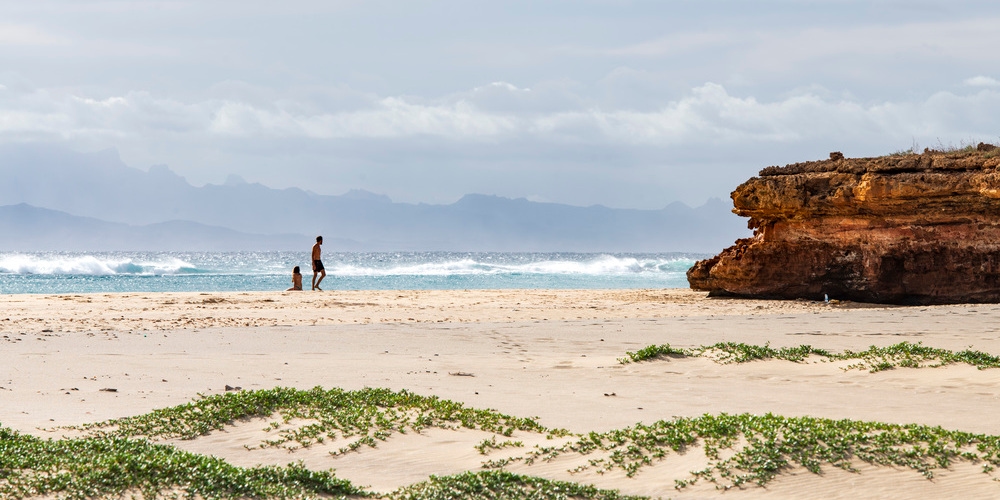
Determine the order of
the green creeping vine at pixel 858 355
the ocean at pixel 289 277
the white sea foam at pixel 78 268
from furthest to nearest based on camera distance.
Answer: the white sea foam at pixel 78 268 → the ocean at pixel 289 277 → the green creeping vine at pixel 858 355

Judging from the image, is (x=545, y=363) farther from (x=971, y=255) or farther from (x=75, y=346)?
(x=971, y=255)

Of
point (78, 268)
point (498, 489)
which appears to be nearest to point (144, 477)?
point (498, 489)

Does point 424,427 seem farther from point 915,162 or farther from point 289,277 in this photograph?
point 289,277

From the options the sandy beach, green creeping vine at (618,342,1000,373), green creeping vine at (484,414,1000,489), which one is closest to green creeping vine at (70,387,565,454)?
the sandy beach

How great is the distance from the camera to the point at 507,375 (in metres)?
9.56

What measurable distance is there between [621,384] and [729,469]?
344 centimetres

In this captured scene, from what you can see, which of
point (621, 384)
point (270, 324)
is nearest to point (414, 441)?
point (621, 384)

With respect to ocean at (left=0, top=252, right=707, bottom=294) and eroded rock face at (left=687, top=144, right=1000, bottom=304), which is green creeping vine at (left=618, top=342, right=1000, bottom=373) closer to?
eroded rock face at (left=687, top=144, right=1000, bottom=304)

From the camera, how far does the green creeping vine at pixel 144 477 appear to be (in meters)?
5.00

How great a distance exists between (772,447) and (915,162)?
15068mm

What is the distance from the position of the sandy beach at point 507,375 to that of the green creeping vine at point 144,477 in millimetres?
433

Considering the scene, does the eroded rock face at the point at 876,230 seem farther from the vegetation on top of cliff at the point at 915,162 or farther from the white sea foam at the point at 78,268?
the white sea foam at the point at 78,268

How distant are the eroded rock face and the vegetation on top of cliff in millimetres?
22

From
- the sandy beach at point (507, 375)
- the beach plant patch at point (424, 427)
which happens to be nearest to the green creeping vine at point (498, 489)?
the beach plant patch at point (424, 427)
